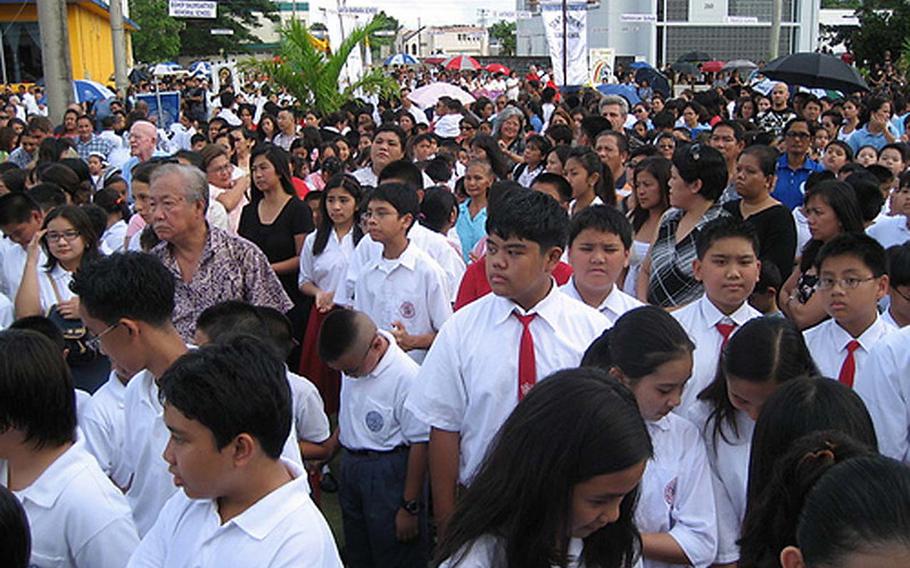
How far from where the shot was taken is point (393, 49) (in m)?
75.2

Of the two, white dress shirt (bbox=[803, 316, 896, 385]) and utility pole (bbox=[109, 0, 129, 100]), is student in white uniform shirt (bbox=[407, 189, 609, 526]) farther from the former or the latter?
utility pole (bbox=[109, 0, 129, 100])

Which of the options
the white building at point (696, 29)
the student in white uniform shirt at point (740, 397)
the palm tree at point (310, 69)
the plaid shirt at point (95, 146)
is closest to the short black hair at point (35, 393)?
the student in white uniform shirt at point (740, 397)

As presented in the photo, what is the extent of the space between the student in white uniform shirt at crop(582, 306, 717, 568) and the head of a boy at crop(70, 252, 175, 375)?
150 centimetres

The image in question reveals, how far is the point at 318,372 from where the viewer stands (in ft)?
17.5

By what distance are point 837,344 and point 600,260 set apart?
38.9 inches

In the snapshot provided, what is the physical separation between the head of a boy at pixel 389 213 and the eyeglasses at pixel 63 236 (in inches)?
59.1

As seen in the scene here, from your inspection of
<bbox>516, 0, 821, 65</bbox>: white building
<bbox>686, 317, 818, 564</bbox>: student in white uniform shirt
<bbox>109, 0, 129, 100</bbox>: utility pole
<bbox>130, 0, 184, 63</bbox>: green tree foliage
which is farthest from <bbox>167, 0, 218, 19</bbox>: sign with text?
<bbox>516, 0, 821, 65</bbox>: white building

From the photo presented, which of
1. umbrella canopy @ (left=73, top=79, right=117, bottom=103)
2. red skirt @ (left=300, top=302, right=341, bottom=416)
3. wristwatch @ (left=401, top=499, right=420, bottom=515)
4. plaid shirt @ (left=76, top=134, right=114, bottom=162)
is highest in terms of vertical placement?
umbrella canopy @ (left=73, top=79, right=117, bottom=103)

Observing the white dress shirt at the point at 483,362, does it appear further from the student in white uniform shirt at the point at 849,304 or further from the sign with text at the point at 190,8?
the sign with text at the point at 190,8

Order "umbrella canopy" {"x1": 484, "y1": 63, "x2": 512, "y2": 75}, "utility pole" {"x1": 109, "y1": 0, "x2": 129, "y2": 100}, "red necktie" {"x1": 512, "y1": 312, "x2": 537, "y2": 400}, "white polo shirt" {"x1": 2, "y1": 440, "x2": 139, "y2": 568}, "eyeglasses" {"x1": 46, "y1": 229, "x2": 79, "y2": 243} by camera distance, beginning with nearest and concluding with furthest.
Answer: "white polo shirt" {"x1": 2, "y1": 440, "x2": 139, "y2": 568}
"red necktie" {"x1": 512, "y1": 312, "x2": 537, "y2": 400}
"eyeglasses" {"x1": 46, "y1": 229, "x2": 79, "y2": 243}
"utility pole" {"x1": 109, "y1": 0, "x2": 129, "y2": 100}
"umbrella canopy" {"x1": 484, "y1": 63, "x2": 512, "y2": 75}

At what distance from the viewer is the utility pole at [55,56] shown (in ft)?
41.7

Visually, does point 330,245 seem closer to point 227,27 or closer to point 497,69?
point 497,69

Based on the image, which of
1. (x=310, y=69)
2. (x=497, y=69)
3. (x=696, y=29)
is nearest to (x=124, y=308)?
(x=310, y=69)

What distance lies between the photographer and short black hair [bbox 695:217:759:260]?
3.76 m
